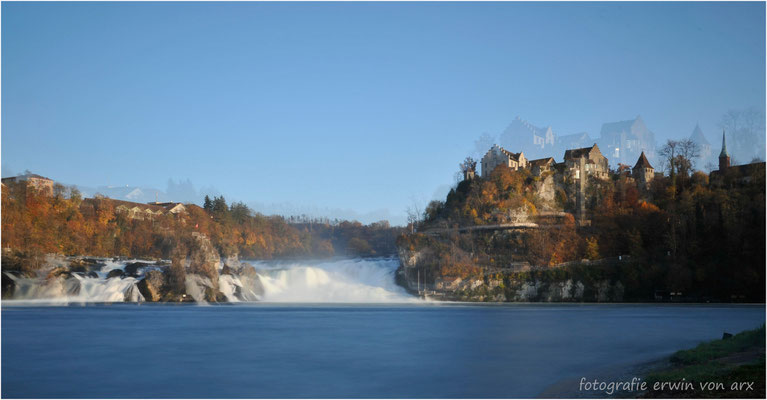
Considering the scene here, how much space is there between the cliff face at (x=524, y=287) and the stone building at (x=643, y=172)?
2108 cm

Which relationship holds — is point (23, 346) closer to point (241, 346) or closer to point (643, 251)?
point (241, 346)

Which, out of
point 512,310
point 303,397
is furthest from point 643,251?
point 303,397

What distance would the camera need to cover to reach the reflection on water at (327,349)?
1858cm

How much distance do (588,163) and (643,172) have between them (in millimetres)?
7151

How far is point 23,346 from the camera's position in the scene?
26547 mm

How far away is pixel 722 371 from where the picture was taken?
1420cm

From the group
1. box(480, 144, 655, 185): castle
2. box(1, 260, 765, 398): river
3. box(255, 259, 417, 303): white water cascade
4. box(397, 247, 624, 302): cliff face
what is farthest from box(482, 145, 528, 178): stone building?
box(1, 260, 765, 398): river

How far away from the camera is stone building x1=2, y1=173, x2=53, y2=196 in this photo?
74.9m

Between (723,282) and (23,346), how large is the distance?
5155 centimetres

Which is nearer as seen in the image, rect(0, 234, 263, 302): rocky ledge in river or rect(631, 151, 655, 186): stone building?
rect(0, 234, 263, 302): rocky ledge in river

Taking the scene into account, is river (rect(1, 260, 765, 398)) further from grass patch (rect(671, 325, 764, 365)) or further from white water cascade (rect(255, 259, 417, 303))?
white water cascade (rect(255, 259, 417, 303))

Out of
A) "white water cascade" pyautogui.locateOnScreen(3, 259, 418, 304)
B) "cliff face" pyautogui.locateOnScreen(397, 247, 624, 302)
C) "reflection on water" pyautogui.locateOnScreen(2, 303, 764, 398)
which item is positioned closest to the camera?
"reflection on water" pyautogui.locateOnScreen(2, 303, 764, 398)

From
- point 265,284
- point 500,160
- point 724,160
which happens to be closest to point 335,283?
point 265,284

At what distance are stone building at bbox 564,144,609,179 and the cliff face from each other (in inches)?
636
